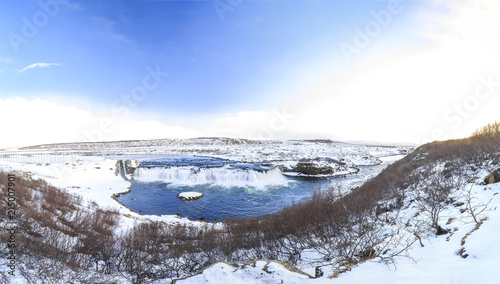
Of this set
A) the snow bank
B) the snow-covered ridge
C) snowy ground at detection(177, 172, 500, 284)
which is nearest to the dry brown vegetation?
snowy ground at detection(177, 172, 500, 284)

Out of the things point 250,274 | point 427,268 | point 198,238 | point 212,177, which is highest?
point 427,268

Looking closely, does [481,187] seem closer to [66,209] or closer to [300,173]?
[66,209]

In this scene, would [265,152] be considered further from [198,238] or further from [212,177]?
[198,238]

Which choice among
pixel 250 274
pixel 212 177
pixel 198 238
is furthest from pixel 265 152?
pixel 250 274

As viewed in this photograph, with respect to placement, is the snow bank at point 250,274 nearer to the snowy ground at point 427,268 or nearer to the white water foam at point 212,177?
the snowy ground at point 427,268

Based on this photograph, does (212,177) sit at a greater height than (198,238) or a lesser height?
lesser

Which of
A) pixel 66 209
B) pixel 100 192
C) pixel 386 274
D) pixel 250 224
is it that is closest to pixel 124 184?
pixel 100 192
